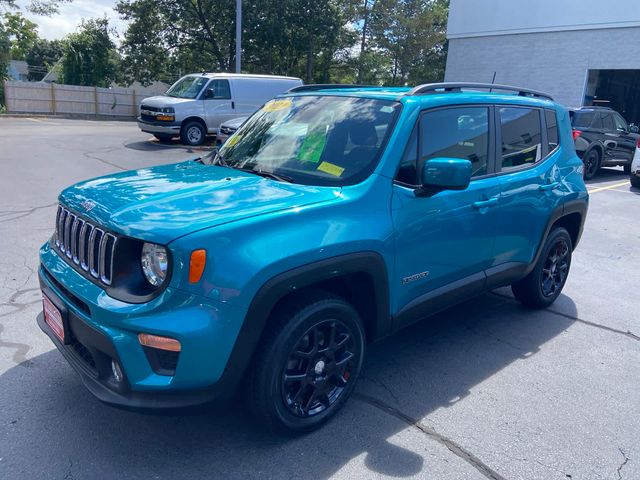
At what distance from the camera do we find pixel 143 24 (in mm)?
29250

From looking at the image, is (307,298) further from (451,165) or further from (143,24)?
(143,24)

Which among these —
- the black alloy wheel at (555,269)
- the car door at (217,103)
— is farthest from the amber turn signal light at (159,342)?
the car door at (217,103)

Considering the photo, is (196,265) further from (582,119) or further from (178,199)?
(582,119)

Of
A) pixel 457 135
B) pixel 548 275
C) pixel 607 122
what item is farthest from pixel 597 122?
pixel 457 135

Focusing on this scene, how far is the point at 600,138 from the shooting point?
1364 cm

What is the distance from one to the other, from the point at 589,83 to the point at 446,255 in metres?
24.3

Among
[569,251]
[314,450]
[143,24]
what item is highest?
[143,24]

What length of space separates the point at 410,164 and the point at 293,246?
1132 mm

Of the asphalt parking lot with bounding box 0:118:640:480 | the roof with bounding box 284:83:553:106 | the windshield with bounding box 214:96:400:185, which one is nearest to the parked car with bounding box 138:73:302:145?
the asphalt parking lot with bounding box 0:118:640:480

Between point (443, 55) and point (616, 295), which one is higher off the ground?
point (443, 55)

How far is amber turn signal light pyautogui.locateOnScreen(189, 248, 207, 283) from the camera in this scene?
8.08 ft

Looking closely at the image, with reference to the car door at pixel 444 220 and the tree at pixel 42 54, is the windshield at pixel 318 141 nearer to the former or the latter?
the car door at pixel 444 220

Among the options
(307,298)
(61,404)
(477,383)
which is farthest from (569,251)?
(61,404)

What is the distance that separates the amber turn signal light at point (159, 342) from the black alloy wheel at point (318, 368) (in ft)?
2.10
